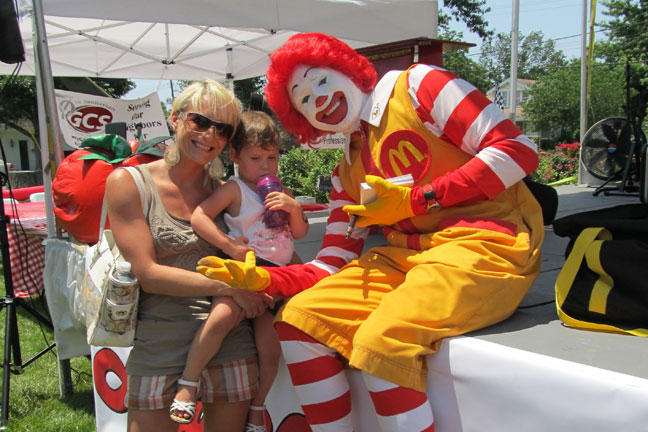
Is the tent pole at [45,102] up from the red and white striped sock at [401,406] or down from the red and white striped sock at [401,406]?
up

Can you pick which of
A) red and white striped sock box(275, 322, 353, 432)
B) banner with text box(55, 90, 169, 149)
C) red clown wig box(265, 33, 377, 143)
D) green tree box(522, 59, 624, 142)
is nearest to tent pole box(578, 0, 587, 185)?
banner with text box(55, 90, 169, 149)

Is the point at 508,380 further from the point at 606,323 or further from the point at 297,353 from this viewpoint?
the point at 297,353

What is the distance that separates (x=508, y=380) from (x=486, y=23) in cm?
2068

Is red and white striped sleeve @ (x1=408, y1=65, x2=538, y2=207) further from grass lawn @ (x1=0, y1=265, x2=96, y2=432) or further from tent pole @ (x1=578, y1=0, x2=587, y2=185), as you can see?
tent pole @ (x1=578, y1=0, x2=587, y2=185)

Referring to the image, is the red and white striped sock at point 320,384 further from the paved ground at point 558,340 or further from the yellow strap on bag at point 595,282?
the yellow strap on bag at point 595,282

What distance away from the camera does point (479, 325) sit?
155 cm

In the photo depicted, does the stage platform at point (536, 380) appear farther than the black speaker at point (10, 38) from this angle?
No

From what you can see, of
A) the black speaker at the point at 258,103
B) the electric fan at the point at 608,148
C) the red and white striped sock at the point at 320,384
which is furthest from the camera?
the electric fan at the point at 608,148

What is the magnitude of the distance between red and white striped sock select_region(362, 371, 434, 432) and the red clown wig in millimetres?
1086

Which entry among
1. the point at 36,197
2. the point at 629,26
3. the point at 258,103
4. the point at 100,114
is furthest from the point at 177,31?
the point at 629,26

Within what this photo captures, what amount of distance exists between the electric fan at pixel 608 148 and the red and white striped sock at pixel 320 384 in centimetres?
692

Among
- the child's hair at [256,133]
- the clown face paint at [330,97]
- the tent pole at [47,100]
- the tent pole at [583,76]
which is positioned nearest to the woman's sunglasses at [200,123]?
the child's hair at [256,133]

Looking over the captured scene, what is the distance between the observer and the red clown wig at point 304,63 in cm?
197

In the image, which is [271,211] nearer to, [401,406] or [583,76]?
[401,406]
